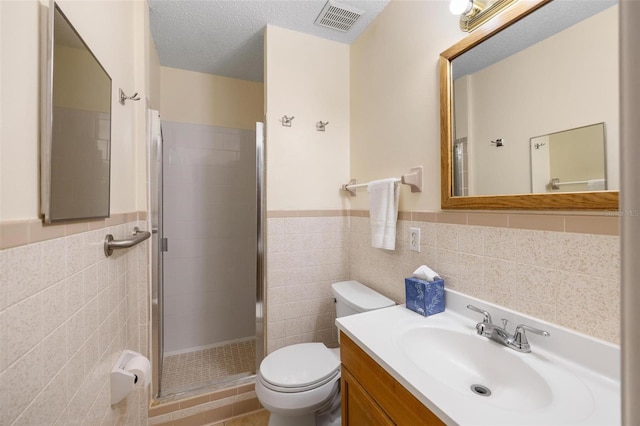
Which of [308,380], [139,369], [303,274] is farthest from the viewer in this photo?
[303,274]

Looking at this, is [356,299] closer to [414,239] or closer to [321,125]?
[414,239]

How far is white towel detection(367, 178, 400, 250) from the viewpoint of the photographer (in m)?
1.39

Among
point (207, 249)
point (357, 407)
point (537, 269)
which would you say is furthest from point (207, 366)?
point (537, 269)

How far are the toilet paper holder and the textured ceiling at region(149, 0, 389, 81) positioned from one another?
68.5 inches

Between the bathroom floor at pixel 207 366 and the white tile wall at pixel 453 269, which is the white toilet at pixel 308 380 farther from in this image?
the bathroom floor at pixel 207 366

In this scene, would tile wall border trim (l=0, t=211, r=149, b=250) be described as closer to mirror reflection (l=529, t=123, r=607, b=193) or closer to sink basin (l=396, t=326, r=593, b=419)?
sink basin (l=396, t=326, r=593, b=419)

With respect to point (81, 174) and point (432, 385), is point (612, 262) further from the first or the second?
point (81, 174)

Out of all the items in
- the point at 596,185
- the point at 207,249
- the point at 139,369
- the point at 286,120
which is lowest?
the point at 139,369

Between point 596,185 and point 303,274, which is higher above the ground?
point 596,185

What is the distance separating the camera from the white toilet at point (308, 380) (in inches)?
48.7

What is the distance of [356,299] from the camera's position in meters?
1.46

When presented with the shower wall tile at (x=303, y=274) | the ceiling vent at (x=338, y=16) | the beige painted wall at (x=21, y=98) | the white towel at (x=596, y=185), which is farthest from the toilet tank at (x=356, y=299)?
the ceiling vent at (x=338, y=16)

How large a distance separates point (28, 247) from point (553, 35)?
1.46 metres

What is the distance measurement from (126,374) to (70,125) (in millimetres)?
879
